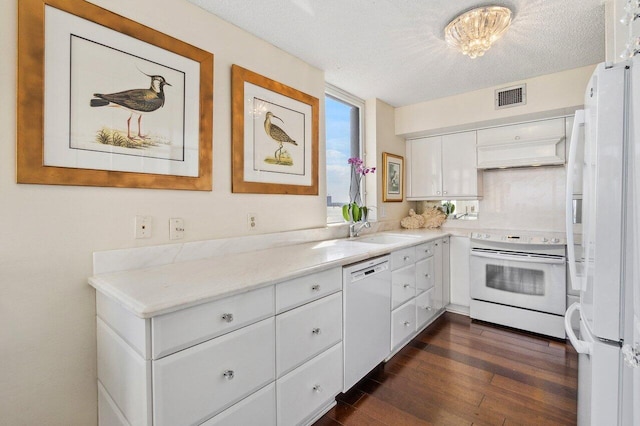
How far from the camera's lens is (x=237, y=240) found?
192 cm

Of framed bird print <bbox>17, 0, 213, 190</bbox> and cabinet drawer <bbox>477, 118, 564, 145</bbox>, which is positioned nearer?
framed bird print <bbox>17, 0, 213, 190</bbox>

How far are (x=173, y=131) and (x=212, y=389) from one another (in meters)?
1.28

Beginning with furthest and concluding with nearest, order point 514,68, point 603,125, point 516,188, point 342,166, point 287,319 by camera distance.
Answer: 1. point 516,188
2. point 342,166
3. point 514,68
4. point 287,319
5. point 603,125

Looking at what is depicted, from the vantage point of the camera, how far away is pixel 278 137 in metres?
2.23

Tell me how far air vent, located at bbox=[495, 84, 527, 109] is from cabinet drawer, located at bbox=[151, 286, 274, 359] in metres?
2.90

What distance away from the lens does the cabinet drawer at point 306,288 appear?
1.42 m

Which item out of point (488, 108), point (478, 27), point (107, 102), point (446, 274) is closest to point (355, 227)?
point (446, 274)

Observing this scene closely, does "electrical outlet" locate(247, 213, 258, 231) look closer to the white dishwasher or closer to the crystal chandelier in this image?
the white dishwasher

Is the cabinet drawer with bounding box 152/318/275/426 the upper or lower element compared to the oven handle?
lower

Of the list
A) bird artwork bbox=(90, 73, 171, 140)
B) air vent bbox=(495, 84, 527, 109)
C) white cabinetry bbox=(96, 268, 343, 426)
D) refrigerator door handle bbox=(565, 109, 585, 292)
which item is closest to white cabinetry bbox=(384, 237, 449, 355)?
white cabinetry bbox=(96, 268, 343, 426)

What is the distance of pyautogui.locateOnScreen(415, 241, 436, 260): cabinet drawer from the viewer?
2.69 metres

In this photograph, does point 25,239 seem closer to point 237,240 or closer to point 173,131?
point 173,131

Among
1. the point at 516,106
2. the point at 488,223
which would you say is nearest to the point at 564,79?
the point at 516,106

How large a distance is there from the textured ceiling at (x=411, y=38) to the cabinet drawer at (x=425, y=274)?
1.70m
